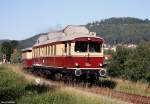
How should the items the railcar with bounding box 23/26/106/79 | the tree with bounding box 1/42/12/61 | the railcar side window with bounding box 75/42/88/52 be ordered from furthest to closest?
the tree with bounding box 1/42/12/61, the railcar side window with bounding box 75/42/88/52, the railcar with bounding box 23/26/106/79

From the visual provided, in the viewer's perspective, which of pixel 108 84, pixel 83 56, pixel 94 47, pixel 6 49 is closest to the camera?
pixel 83 56

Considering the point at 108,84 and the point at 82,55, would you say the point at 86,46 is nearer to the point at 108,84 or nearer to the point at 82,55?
the point at 82,55

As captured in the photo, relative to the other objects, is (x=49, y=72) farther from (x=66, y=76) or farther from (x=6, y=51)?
(x=6, y=51)

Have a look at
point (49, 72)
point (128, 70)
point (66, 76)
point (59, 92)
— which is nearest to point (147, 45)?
point (128, 70)

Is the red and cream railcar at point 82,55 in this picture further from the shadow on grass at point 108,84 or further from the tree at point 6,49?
the tree at point 6,49

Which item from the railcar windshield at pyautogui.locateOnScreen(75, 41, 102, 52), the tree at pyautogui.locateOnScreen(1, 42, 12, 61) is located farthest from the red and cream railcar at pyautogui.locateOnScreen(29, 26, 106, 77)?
the tree at pyautogui.locateOnScreen(1, 42, 12, 61)

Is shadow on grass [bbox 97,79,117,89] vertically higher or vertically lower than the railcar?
lower

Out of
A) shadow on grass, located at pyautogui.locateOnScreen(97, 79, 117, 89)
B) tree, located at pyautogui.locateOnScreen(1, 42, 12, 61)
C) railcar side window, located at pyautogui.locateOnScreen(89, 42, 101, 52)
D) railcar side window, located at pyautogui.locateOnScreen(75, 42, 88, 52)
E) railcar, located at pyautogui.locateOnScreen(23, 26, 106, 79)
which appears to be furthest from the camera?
tree, located at pyautogui.locateOnScreen(1, 42, 12, 61)

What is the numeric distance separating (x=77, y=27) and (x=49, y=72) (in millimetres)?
4630

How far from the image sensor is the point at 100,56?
26.2 metres

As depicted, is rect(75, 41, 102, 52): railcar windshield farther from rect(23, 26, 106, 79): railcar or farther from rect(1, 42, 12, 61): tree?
rect(1, 42, 12, 61): tree

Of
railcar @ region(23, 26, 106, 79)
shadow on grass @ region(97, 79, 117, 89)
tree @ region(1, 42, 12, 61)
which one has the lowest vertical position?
shadow on grass @ region(97, 79, 117, 89)

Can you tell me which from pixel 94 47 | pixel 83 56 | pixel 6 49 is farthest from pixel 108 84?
pixel 6 49

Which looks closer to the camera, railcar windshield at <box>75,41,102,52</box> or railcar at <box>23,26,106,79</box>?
railcar at <box>23,26,106,79</box>
